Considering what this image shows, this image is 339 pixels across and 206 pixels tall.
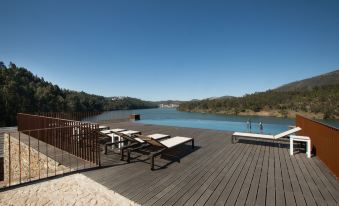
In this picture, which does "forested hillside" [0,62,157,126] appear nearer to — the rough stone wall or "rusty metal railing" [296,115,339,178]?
the rough stone wall

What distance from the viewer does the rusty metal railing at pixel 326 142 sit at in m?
3.06

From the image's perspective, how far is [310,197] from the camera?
7.76 feet

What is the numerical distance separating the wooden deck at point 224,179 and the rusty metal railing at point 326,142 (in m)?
0.17

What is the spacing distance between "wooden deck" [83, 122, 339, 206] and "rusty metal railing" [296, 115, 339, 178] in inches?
6.8

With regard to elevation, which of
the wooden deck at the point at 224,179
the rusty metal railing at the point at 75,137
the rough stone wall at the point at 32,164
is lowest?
the rough stone wall at the point at 32,164

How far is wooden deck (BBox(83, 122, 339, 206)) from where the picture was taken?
7.73 feet

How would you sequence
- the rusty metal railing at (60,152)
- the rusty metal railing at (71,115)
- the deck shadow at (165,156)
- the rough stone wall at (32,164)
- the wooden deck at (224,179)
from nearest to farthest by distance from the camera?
the wooden deck at (224,179)
the rusty metal railing at (60,152)
the rough stone wall at (32,164)
the deck shadow at (165,156)
the rusty metal railing at (71,115)

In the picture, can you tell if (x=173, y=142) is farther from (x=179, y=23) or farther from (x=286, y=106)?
(x=286, y=106)

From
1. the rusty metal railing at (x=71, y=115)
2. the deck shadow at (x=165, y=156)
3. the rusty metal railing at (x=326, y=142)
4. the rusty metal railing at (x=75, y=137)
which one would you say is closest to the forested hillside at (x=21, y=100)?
the rusty metal railing at (x=71, y=115)

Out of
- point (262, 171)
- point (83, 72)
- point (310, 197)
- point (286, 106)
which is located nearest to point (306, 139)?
point (262, 171)

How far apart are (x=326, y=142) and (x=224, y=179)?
2.41 metres

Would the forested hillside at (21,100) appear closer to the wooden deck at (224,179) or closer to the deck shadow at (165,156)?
the deck shadow at (165,156)

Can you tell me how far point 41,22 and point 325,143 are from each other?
13.8m

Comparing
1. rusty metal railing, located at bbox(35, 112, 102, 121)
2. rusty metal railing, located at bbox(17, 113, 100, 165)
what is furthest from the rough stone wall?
rusty metal railing, located at bbox(35, 112, 102, 121)
